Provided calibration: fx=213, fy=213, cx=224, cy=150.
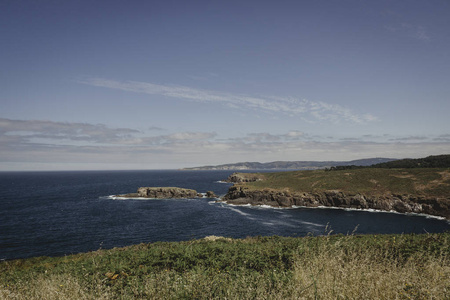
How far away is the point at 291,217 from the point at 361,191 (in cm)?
2873

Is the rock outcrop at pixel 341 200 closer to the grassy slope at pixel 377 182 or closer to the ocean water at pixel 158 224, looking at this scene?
the grassy slope at pixel 377 182

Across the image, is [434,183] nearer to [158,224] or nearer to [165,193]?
[158,224]

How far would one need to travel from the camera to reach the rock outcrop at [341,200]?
54188 millimetres

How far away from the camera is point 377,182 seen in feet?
229

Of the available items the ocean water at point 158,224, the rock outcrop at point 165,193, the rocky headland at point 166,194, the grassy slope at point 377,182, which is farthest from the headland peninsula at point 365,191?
the rock outcrop at point 165,193

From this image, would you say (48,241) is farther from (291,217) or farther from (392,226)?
(392,226)

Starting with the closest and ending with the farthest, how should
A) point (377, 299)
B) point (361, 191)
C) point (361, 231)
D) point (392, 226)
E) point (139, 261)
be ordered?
point (377, 299)
point (139, 261)
point (361, 231)
point (392, 226)
point (361, 191)

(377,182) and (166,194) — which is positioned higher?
(377,182)

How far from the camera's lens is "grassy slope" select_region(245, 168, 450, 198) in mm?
60094

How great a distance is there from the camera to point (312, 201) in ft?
224

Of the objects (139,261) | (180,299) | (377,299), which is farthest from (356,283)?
(139,261)

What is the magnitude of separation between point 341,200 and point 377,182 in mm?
15401

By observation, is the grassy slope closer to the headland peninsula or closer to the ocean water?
the headland peninsula

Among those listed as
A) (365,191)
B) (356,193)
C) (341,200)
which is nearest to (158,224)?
(341,200)
